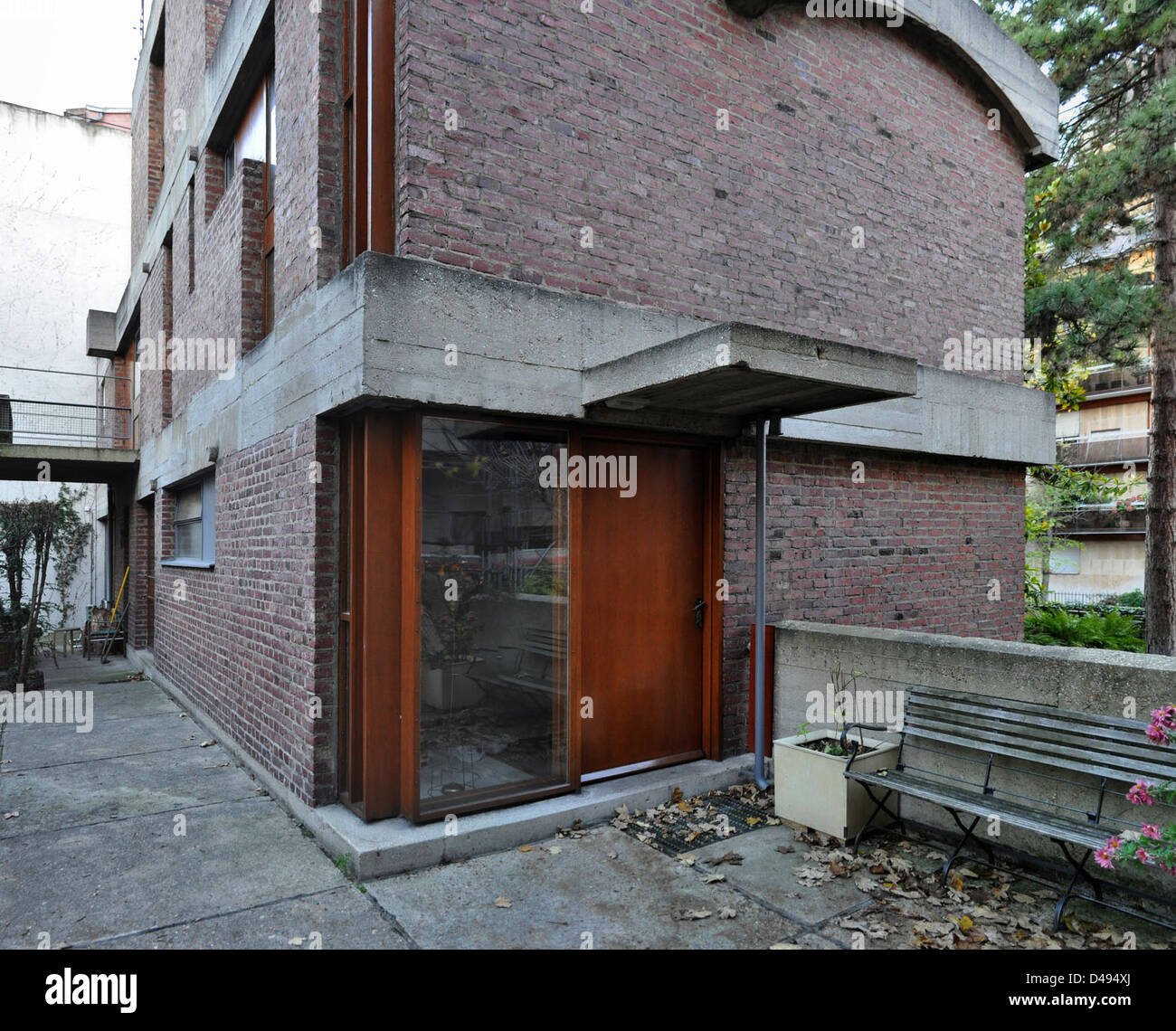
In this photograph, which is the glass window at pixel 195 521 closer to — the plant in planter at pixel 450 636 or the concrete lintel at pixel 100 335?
the plant in planter at pixel 450 636

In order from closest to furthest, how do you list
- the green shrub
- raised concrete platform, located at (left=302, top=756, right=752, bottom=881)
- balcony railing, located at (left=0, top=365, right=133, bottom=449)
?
raised concrete platform, located at (left=302, top=756, right=752, bottom=881) → the green shrub → balcony railing, located at (left=0, top=365, right=133, bottom=449)

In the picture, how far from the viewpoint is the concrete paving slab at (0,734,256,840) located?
17.5ft

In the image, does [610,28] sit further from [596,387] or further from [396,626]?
[396,626]

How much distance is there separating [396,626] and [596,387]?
1.98 meters

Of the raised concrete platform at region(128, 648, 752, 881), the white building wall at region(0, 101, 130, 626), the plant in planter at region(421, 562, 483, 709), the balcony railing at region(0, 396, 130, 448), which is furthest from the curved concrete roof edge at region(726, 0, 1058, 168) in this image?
the white building wall at region(0, 101, 130, 626)

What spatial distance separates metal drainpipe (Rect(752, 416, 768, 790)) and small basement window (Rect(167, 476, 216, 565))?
530 centimetres

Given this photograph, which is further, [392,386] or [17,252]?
[17,252]

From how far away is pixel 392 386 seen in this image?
14.6 feet

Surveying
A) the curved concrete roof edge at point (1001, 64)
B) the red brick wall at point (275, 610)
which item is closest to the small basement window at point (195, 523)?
the red brick wall at point (275, 610)

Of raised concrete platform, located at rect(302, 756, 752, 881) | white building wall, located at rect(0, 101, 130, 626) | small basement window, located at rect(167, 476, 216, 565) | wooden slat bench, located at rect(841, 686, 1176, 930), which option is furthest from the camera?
white building wall, located at rect(0, 101, 130, 626)

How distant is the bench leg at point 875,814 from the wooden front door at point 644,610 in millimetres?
1530

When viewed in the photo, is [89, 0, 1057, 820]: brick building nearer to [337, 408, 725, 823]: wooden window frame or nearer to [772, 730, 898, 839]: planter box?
[337, 408, 725, 823]: wooden window frame

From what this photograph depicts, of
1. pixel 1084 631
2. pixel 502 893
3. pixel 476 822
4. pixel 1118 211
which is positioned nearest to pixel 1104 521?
pixel 1084 631
